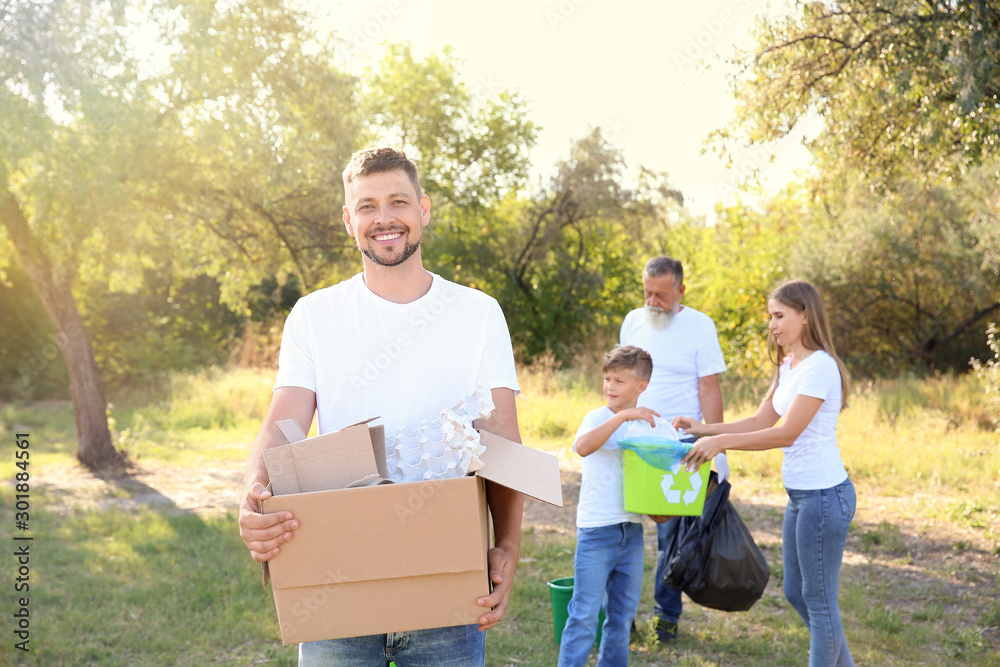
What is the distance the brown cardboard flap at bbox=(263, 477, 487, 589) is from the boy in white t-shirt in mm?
1799

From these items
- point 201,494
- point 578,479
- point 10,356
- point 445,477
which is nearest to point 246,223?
point 201,494

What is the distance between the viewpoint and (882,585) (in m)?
5.54

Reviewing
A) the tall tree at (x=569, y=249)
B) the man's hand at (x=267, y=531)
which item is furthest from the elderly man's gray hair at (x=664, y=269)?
the tall tree at (x=569, y=249)

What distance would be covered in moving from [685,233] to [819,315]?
670 inches

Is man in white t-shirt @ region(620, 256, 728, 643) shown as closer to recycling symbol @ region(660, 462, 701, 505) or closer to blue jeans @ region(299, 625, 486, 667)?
recycling symbol @ region(660, 462, 701, 505)

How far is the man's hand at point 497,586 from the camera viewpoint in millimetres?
1804

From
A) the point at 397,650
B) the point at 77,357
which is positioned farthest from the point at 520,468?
the point at 77,357

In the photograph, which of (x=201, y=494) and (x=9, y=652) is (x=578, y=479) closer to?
(x=201, y=494)

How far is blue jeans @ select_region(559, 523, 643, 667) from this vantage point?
3.43m

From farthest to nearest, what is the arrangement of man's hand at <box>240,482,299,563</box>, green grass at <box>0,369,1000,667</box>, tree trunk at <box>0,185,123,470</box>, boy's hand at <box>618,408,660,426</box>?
tree trunk at <box>0,185,123,470</box>
green grass at <box>0,369,1000,667</box>
boy's hand at <box>618,408,660,426</box>
man's hand at <box>240,482,299,563</box>

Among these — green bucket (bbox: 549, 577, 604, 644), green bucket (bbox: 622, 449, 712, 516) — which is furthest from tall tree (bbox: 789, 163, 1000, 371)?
green bucket (bbox: 622, 449, 712, 516)

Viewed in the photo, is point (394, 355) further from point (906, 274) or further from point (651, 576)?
point (906, 274)

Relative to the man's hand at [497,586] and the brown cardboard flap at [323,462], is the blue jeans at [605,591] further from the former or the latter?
the brown cardboard flap at [323,462]

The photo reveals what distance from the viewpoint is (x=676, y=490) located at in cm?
348
